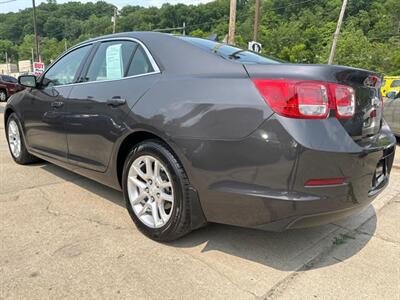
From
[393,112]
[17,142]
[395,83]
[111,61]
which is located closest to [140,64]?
[111,61]

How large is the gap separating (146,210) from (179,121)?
0.81 m

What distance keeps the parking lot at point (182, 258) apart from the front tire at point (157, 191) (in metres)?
0.14

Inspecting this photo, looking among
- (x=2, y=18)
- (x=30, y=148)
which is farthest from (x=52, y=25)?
(x=30, y=148)

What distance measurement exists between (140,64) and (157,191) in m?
0.99

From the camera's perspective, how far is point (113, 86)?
285cm

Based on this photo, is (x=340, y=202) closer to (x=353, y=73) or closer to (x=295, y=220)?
(x=295, y=220)

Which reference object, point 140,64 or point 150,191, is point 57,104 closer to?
point 140,64

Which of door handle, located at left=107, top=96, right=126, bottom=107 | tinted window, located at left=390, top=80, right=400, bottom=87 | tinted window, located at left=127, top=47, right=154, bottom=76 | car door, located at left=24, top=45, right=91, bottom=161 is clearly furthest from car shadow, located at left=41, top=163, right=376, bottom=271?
tinted window, located at left=390, top=80, right=400, bottom=87

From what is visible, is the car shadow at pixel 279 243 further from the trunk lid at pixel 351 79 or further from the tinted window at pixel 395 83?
the tinted window at pixel 395 83

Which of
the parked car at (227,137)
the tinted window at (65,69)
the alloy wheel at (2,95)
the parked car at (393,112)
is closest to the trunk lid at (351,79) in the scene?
the parked car at (227,137)

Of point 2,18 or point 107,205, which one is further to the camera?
point 2,18

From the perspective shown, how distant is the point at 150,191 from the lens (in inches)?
104

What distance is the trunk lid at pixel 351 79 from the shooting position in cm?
205

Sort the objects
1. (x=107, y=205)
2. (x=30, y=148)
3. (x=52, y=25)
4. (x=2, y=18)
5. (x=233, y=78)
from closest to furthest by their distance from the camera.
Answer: (x=233, y=78) < (x=107, y=205) < (x=30, y=148) < (x=52, y=25) < (x=2, y=18)
